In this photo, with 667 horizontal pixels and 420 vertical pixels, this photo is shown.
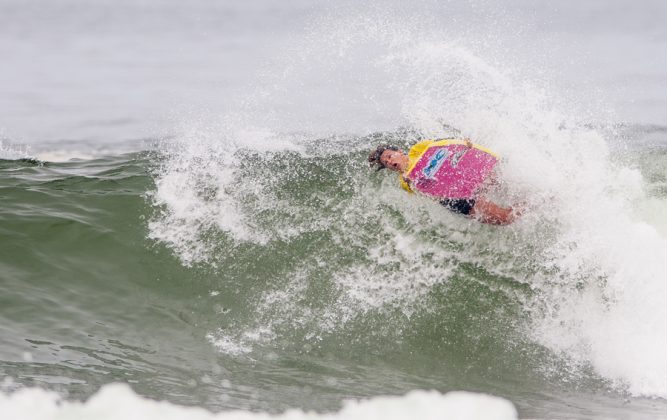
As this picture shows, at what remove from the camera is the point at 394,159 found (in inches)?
258

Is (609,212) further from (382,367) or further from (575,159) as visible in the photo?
(382,367)

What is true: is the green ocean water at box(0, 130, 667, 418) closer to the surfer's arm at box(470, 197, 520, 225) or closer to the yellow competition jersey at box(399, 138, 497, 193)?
the surfer's arm at box(470, 197, 520, 225)

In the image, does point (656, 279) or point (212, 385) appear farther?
point (656, 279)

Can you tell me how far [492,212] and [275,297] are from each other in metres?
2.09

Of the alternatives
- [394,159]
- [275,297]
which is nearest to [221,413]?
[275,297]

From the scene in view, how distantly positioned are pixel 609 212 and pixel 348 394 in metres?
2.96

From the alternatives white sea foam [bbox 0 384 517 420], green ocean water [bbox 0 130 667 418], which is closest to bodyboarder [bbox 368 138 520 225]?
green ocean water [bbox 0 130 667 418]

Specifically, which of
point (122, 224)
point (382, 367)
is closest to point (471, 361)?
point (382, 367)

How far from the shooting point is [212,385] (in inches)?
203

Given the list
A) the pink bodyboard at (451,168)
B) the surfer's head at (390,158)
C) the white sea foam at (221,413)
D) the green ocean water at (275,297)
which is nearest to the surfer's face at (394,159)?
the surfer's head at (390,158)

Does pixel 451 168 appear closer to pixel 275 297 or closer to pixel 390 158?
pixel 390 158

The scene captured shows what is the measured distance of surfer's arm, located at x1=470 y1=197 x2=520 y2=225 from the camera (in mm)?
6473

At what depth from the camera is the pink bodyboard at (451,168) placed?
6.42 metres

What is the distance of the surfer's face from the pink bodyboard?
13 centimetres
